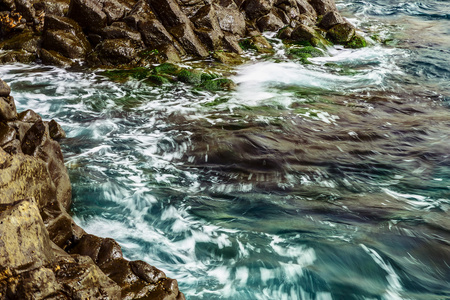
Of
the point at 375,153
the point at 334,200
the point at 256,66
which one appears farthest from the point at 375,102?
the point at 334,200

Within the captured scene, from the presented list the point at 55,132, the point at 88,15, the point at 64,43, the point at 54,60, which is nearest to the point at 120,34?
the point at 88,15

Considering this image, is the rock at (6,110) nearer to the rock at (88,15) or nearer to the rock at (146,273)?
the rock at (146,273)

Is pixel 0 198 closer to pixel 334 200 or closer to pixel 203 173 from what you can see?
pixel 203 173

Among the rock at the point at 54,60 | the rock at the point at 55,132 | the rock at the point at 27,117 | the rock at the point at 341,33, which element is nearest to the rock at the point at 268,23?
the rock at the point at 341,33

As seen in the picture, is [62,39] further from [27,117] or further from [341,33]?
[341,33]

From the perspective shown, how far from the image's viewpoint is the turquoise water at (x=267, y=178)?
468 cm

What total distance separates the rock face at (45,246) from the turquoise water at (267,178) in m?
0.89

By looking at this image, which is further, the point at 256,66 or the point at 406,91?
the point at 256,66

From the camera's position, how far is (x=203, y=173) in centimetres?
669

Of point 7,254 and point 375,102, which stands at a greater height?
point 7,254

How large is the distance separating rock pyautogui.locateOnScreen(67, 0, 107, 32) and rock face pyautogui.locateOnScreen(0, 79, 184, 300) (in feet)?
27.3

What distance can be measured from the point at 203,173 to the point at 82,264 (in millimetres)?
3771

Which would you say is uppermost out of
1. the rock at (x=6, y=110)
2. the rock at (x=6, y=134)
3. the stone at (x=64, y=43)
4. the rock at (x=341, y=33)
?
the rock at (x=6, y=110)

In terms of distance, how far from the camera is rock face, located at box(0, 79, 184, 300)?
104 inches
